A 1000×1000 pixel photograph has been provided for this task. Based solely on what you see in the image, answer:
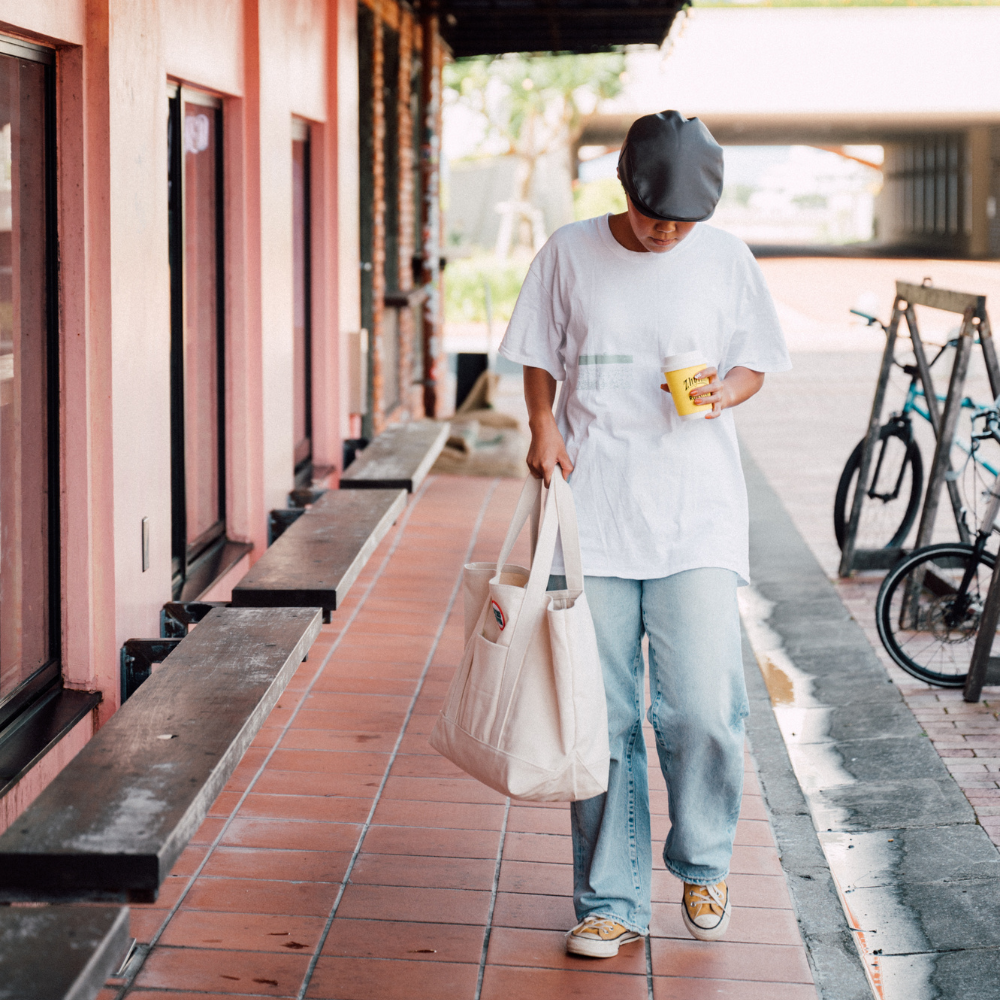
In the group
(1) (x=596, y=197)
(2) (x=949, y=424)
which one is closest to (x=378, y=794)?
(2) (x=949, y=424)

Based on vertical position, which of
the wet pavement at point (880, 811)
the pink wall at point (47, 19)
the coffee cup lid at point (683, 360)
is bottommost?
the wet pavement at point (880, 811)

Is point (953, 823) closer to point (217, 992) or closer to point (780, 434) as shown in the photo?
point (217, 992)

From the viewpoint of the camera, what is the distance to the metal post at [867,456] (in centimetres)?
640

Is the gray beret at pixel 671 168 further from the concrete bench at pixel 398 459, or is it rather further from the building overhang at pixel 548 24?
the building overhang at pixel 548 24

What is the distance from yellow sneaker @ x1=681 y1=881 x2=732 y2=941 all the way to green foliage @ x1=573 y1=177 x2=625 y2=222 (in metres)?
37.0

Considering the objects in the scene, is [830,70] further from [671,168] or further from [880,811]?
[671,168]

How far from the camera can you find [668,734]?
118 inches

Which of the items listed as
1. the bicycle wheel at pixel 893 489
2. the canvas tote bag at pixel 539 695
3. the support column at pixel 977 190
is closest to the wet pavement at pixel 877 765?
the bicycle wheel at pixel 893 489

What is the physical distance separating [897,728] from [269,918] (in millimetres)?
2400

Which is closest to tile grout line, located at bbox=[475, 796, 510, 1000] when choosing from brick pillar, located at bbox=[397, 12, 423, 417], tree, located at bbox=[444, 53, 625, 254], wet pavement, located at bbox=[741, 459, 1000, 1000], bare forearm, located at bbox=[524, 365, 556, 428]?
wet pavement, located at bbox=[741, 459, 1000, 1000]

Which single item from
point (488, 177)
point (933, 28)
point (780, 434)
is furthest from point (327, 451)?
point (488, 177)

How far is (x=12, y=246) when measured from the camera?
10.7 feet

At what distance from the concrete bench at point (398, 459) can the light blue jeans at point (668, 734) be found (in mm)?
2644

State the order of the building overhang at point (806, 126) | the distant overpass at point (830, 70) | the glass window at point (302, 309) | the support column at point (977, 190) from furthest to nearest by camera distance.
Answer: the support column at point (977, 190) < the building overhang at point (806, 126) < the distant overpass at point (830, 70) < the glass window at point (302, 309)
